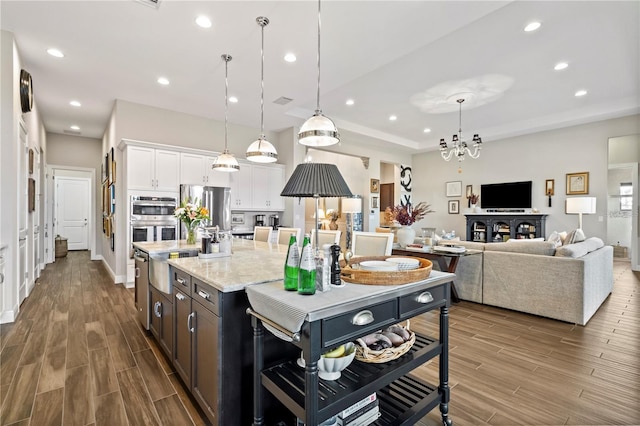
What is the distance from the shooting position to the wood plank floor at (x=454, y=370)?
71.4 inches

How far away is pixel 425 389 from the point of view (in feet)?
5.70

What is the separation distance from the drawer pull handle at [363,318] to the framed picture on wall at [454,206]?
8.48 m

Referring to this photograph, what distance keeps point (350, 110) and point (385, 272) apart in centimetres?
524

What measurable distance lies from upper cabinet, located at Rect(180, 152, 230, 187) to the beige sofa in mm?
4466

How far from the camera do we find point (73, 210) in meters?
8.79

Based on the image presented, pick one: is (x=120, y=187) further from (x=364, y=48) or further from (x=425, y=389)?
(x=425, y=389)

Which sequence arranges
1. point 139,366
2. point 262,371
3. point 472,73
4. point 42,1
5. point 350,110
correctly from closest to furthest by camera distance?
point 262,371
point 139,366
point 42,1
point 472,73
point 350,110

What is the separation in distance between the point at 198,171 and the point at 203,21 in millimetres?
2988

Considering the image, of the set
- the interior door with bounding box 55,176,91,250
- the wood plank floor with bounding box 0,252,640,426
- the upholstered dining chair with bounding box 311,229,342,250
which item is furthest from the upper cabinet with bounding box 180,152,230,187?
the interior door with bounding box 55,176,91,250

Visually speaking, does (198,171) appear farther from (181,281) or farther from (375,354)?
(375,354)

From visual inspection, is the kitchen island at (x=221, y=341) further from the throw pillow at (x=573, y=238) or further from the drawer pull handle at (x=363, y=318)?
the throw pillow at (x=573, y=238)

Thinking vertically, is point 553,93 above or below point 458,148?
above

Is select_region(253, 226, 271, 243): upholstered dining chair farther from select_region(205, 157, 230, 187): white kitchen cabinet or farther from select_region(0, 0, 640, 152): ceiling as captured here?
select_region(0, 0, 640, 152): ceiling

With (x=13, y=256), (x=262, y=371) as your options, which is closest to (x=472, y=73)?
(x=262, y=371)
